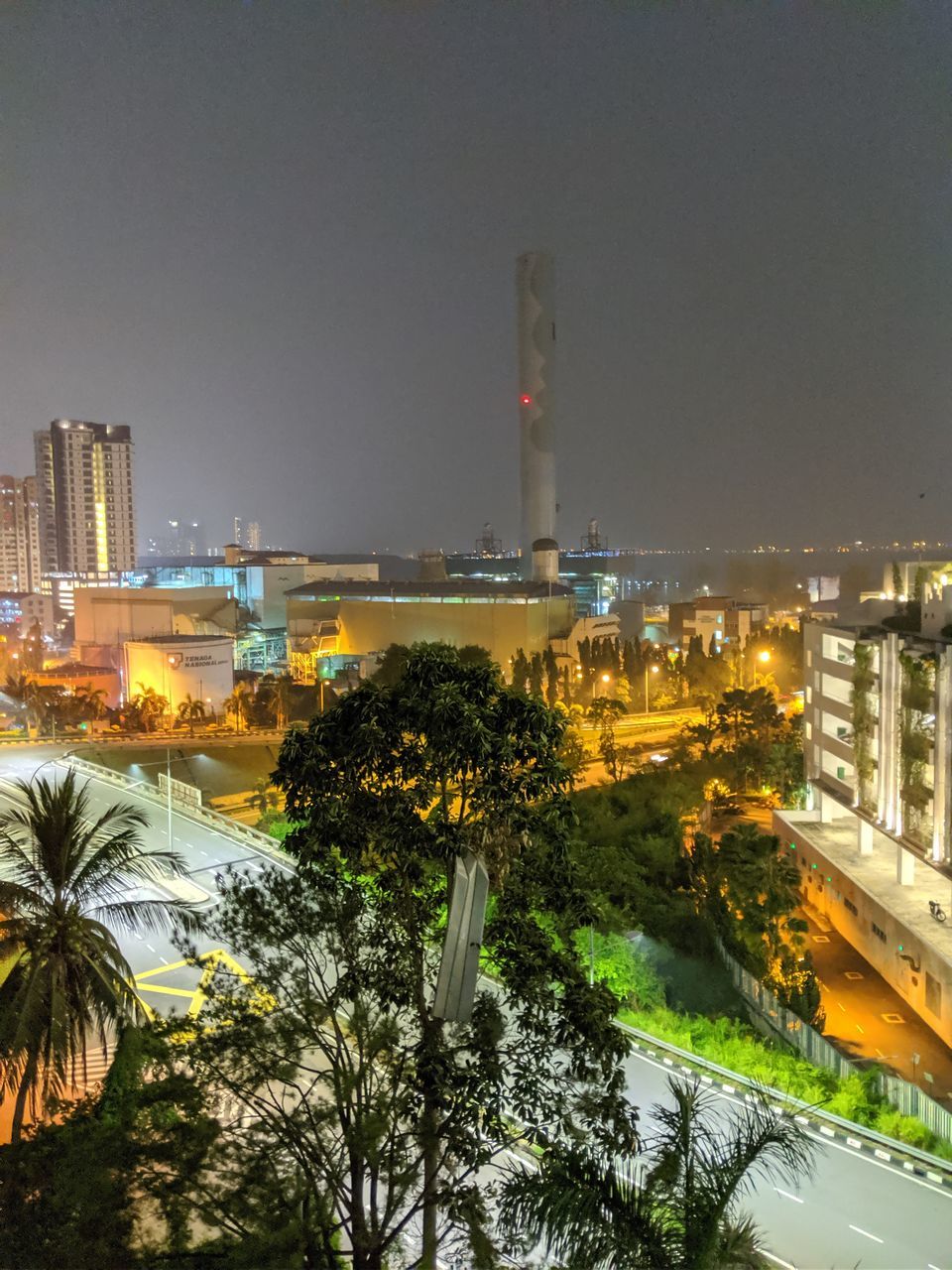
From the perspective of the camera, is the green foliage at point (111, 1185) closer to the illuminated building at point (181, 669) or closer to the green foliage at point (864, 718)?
the green foliage at point (864, 718)

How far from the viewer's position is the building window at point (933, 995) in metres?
13.6

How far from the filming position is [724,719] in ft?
91.6

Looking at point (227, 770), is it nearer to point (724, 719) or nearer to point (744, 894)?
point (724, 719)

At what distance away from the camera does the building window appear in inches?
537

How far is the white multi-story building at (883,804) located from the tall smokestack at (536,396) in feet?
114

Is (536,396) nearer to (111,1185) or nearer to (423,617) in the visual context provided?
(423,617)

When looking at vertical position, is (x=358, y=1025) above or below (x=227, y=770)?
above

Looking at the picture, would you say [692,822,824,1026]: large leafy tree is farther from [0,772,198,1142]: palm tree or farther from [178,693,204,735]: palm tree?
[178,693,204,735]: palm tree

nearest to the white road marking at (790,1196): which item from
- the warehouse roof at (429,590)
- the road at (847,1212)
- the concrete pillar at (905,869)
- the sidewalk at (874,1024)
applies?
the road at (847,1212)

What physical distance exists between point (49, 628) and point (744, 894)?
5947 centimetres

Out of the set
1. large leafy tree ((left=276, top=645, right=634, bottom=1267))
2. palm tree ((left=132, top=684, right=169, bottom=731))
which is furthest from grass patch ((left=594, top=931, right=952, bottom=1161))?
palm tree ((left=132, top=684, right=169, bottom=731))

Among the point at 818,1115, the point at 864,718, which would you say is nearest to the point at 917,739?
the point at 864,718

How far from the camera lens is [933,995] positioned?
1385 centimetres

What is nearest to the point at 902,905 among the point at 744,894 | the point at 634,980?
the point at 744,894
